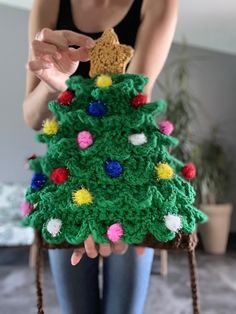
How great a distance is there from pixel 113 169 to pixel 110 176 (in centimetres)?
1

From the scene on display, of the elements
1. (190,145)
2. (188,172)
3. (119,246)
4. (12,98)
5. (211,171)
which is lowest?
(211,171)

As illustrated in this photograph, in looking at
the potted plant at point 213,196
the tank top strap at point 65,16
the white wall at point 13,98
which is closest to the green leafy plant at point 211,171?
the potted plant at point 213,196

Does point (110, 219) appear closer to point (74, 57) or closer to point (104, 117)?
point (104, 117)

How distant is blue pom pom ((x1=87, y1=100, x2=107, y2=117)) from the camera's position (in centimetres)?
61

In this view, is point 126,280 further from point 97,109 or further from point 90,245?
point 97,109

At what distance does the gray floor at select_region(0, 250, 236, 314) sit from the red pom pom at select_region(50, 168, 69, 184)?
5.55ft

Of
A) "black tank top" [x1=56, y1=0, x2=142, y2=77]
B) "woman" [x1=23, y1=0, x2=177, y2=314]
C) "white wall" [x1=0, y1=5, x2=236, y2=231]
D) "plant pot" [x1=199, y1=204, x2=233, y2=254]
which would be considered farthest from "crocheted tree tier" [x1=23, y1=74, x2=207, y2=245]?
"white wall" [x1=0, y1=5, x2=236, y2=231]

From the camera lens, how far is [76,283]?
0.83 m

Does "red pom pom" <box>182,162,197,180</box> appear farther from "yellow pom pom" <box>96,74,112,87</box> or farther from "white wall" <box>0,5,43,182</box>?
"white wall" <box>0,5,43,182</box>

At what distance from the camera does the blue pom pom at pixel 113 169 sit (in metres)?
0.59

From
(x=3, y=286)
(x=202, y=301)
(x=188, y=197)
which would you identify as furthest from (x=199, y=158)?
(x=188, y=197)

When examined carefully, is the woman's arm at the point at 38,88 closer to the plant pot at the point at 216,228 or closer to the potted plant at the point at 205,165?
the potted plant at the point at 205,165

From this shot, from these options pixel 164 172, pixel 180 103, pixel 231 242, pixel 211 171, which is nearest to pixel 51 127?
pixel 164 172

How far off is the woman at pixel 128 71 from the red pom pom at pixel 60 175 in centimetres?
18
